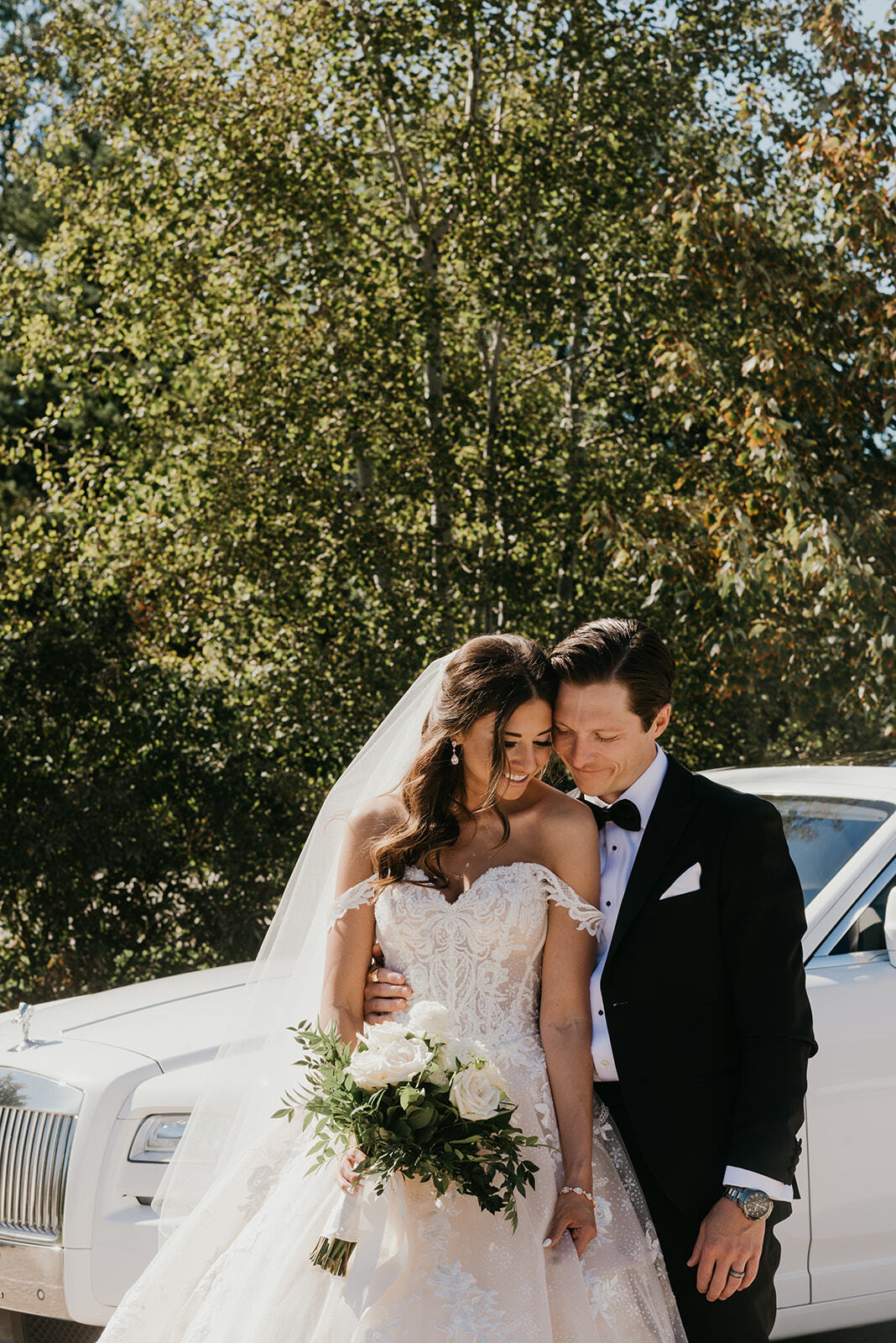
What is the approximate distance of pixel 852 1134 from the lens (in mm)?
3545

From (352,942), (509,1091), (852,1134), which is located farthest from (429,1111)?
(852,1134)

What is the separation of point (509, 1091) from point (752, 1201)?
529 millimetres

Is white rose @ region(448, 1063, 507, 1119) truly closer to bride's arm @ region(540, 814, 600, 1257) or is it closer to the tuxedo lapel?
bride's arm @ region(540, 814, 600, 1257)

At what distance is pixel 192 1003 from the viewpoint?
4.35m

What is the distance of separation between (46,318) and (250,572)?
258 cm

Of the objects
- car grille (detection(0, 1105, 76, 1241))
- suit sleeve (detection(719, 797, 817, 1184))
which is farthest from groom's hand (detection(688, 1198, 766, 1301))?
car grille (detection(0, 1105, 76, 1241))

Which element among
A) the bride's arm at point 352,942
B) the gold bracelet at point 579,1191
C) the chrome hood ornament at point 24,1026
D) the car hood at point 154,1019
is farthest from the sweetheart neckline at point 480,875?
the chrome hood ornament at point 24,1026

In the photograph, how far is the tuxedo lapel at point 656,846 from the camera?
2785 mm

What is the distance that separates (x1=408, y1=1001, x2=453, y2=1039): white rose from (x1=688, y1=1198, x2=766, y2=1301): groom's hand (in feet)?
2.16

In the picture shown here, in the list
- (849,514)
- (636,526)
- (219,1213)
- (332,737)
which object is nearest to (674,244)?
(636,526)

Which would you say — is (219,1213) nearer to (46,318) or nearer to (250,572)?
(250,572)

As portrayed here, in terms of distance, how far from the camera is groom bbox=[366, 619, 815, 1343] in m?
2.65

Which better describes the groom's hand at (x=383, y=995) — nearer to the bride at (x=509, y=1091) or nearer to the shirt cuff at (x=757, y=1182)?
the bride at (x=509, y=1091)

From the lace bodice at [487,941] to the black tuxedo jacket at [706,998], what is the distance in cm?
16
